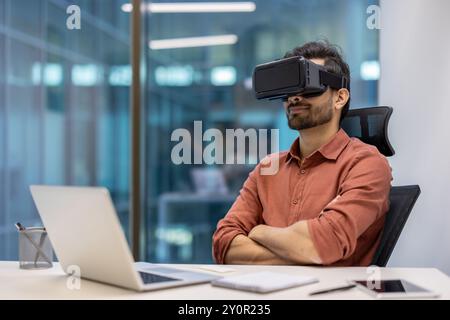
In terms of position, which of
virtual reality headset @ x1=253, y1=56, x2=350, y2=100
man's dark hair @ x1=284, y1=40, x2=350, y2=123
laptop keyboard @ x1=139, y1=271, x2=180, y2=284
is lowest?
laptop keyboard @ x1=139, y1=271, x2=180, y2=284

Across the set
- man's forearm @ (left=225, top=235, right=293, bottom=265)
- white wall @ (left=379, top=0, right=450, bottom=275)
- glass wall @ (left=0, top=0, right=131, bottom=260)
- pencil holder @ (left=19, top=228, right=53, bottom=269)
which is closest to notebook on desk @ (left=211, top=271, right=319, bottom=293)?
man's forearm @ (left=225, top=235, right=293, bottom=265)

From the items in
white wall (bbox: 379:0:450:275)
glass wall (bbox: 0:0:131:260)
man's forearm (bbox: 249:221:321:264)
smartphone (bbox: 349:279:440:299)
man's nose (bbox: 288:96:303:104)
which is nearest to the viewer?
smartphone (bbox: 349:279:440:299)

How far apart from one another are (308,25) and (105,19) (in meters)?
1.38

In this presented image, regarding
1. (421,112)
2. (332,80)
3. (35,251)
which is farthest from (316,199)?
(421,112)

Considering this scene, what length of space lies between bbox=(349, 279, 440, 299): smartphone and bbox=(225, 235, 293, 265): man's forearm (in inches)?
19.6

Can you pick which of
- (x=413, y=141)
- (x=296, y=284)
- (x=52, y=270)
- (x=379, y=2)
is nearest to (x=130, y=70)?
(x=379, y=2)

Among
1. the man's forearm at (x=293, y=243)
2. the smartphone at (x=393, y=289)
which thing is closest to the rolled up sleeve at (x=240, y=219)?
the man's forearm at (x=293, y=243)

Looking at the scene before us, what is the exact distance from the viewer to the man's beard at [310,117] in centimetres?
204

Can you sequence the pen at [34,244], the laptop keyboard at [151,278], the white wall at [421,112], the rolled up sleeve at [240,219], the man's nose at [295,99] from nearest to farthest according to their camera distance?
the laptop keyboard at [151,278] → the pen at [34,244] → the rolled up sleeve at [240,219] → the man's nose at [295,99] → the white wall at [421,112]

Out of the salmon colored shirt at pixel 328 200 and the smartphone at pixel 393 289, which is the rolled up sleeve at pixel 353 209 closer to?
the salmon colored shirt at pixel 328 200

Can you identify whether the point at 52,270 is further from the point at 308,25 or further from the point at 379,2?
the point at 308,25

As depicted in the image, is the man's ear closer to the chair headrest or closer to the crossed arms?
the chair headrest

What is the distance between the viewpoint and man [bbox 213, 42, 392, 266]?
66.6 inches
